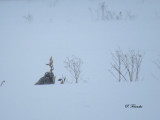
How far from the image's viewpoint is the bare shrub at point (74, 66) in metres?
6.07

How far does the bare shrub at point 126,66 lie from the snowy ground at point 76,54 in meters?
0.22

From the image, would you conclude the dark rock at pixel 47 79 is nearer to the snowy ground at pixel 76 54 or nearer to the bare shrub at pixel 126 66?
the snowy ground at pixel 76 54

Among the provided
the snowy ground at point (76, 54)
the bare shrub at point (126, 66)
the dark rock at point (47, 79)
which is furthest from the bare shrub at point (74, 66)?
the bare shrub at point (126, 66)

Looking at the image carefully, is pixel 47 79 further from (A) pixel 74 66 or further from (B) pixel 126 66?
(B) pixel 126 66

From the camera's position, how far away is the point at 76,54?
23.8ft

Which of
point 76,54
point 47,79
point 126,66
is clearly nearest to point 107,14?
point 76,54

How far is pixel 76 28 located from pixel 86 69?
13.7 ft

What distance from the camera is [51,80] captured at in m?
5.63

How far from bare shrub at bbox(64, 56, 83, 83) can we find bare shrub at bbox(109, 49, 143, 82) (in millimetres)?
1147

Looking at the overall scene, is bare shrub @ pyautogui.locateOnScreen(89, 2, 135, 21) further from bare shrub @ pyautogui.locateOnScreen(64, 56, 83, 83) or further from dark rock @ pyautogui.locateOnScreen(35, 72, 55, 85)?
dark rock @ pyautogui.locateOnScreen(35, 72, 55, 85)

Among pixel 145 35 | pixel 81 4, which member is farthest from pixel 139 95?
pixel 81 4

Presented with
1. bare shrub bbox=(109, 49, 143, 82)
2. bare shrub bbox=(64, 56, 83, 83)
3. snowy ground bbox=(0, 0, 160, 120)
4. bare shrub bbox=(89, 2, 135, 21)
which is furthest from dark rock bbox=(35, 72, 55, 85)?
bare shrub bbox=(89, 2, 135, 21)

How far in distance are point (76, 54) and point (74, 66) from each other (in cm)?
111

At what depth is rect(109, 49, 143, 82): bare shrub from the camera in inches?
227
